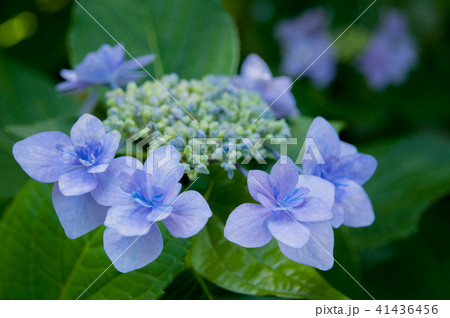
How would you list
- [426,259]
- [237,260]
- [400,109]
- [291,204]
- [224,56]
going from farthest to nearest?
[400,109], [426,259], [224,56], [237,260], [291,204]

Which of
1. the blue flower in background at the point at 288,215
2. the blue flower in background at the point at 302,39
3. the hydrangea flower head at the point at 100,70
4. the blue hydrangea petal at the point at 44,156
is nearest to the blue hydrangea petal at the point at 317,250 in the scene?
the blue flower in background at the point at 288,215

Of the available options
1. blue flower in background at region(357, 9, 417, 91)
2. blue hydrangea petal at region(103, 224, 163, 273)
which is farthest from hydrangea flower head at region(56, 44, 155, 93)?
blue flower in background at region(357, 9, 417, 91)

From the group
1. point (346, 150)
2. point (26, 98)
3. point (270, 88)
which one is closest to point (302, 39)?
point (270, 88)

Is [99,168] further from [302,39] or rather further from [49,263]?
[302,39]

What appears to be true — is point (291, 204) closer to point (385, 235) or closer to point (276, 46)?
point (385, 235)

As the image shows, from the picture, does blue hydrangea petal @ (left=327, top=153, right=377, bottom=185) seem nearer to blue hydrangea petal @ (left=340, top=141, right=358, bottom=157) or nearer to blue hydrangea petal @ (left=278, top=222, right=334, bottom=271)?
blue hydrangea petal @ (left=340, top=141, right=358, bottom=157)

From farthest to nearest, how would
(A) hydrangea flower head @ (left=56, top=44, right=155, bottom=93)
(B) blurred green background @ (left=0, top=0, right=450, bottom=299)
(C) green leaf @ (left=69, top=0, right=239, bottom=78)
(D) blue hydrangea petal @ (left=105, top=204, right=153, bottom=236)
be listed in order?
(B) blurred green background @ (left=0, top=0, right=450, bottom=299), (C) green leaf @ (left=69, top=0, right=239, bottom=78), (A) hydrangea flower head @ (left=56, top=44, right=155, bottom=93), (D) blue hydrangea petal @ (left=105, top=204, right=153, bottom=236)

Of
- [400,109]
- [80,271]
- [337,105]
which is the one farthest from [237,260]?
[400,109]
